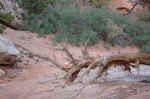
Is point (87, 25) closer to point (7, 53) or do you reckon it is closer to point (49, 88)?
point (7, 53)

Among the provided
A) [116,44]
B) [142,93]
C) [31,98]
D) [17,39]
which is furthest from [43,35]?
[142,93]

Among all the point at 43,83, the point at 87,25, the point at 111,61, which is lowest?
the point at 43,83

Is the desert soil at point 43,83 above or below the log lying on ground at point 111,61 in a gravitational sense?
below

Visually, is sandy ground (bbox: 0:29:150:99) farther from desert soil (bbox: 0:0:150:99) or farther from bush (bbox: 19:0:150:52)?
bush (bbox: 19:0:150:52)

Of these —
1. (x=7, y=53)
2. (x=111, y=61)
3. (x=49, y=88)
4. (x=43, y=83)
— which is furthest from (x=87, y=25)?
(x=111, y=61)

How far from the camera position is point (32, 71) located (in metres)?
8.66

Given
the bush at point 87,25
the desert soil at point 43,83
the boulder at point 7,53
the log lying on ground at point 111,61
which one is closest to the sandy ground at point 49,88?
the desert soil at point 43,83

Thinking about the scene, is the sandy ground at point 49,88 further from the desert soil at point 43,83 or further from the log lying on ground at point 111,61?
the log lying on ground at point 111,61

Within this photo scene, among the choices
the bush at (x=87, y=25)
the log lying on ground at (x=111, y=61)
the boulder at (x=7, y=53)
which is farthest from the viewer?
the bush at (x=87, y=25)

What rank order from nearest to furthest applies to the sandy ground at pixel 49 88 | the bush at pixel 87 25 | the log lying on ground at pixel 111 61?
the sandy ground at pixel 49 88 → the log lying on ground at pixel 111 61 → the bush at pixel 87 25

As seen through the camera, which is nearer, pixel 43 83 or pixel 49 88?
pixel 49 88

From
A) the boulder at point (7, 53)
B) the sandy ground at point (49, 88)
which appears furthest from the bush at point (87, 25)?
the boulder at point (7, 53)

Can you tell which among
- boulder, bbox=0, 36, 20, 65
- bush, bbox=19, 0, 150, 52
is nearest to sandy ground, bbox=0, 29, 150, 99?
boulder, bbox=0, 36, 20, 65

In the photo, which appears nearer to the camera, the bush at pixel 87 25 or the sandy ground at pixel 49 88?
the sandy ground at pixel 49 88
